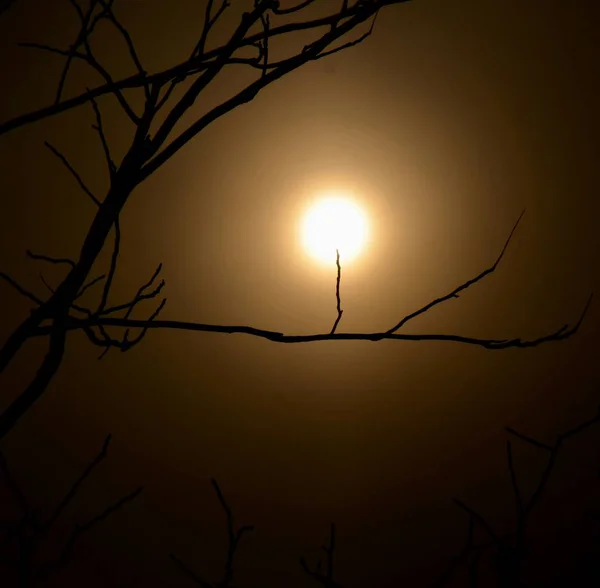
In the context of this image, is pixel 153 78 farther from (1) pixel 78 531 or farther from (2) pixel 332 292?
(2) pixel 332 292

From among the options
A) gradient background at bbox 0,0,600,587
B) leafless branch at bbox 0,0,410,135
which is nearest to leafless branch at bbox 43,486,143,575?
leafless branch at bbox 0,0,410,135

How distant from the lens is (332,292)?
5.96 feet

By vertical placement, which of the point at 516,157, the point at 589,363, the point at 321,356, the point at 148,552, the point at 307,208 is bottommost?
the point at 148,552

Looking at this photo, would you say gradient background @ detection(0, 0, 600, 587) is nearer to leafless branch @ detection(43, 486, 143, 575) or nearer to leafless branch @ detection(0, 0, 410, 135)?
leafless branch @ detection(43, 486, 143, 575)

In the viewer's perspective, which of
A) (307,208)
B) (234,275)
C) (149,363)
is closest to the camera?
(307,208)

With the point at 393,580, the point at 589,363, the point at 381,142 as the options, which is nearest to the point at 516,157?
the point at 381,142

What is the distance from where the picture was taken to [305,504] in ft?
6.86

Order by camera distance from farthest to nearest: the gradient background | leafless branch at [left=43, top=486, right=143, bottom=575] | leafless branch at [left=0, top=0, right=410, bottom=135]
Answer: the gradient background, leafless branch at [left=43, top=486, right=143, bottom=575], leafless branch at [left=0, top=0, right=410, bottom=135]

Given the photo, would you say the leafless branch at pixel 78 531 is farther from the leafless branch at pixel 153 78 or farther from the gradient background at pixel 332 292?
the gradient background at pixel 332 292

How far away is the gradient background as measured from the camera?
1710 millimetres

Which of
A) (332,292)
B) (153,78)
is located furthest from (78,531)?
(332,292)

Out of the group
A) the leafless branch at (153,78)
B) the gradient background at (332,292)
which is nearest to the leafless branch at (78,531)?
the leafless branch at (153,78)

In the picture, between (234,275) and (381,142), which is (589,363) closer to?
(381,142)

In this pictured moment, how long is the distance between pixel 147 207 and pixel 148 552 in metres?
1.09
